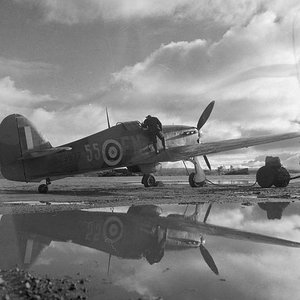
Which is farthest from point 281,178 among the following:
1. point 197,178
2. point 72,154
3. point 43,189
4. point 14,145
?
point 14,145

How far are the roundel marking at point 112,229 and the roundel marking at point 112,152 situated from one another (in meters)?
9.46

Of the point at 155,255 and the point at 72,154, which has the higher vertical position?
the point at 72,154

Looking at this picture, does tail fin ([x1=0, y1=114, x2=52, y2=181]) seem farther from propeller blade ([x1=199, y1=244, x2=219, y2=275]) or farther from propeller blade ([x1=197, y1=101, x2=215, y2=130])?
propeller blade ([x1=199, y1=244, x2=219, y2=275])

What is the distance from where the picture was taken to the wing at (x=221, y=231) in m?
4.46

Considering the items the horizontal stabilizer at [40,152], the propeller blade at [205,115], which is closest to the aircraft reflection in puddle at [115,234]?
the horizontal stabilizer at [40,152]

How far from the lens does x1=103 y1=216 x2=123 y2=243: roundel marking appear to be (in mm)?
4781

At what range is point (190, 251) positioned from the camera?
398 cm

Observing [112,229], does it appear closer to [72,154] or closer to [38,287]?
[38,287]

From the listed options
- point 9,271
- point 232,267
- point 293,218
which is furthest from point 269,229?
point 9,271

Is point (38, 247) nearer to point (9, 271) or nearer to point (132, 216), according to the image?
point (9, 271)

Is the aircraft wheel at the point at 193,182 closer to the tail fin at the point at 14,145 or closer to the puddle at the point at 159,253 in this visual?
the tail fin at the point at 14,145

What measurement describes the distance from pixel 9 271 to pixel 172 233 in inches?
97.0

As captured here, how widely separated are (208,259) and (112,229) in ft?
7.23

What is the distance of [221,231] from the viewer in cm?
521
